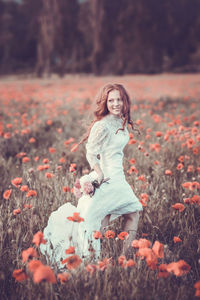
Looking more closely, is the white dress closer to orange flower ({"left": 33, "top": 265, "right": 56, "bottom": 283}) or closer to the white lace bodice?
the white lace bodice

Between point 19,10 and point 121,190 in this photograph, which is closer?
point 121,190

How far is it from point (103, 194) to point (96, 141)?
0.33 metres

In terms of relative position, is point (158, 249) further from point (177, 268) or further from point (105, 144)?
point (105, 144)

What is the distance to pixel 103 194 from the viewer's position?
172cm

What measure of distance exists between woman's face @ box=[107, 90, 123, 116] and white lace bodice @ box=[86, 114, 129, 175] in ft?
0.21

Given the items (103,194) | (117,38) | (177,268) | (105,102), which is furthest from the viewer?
(117,38)

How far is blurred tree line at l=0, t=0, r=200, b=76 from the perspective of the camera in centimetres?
2141

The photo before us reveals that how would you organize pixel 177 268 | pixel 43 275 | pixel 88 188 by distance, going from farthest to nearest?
pixel 88 188
pixel 177 268
pixel 43 275

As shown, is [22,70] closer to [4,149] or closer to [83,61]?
[83,61]

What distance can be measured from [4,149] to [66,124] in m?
1.67

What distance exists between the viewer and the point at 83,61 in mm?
25328

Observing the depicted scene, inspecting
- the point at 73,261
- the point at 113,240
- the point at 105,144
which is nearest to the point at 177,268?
the point at 73,261

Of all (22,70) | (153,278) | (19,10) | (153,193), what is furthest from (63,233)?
(19,10)

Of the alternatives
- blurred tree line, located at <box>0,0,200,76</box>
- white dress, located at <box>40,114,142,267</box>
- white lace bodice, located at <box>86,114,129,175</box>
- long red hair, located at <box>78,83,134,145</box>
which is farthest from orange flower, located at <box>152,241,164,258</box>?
blurred tree line, located at <box>0,0,200,76</box>
